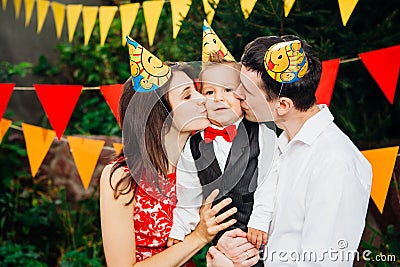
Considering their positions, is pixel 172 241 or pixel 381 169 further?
pixel 381 169

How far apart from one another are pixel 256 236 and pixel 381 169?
0.71 m

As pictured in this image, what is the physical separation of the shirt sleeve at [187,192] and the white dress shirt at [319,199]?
0.26 m

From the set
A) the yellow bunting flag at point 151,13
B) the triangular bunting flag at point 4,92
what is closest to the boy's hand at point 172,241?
the yellow bunting flag at point 151,13

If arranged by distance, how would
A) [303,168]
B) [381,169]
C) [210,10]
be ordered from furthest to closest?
Result: [210,10] < [381,169] < [303,168]

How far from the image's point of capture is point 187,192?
2068 mm

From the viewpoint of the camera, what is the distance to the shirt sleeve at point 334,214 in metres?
1.89

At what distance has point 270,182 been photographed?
2037mm

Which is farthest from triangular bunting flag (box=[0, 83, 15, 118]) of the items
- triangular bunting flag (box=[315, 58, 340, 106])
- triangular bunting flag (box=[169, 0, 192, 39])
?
triangular bunting flag (box=[315, 58, 340, 106])

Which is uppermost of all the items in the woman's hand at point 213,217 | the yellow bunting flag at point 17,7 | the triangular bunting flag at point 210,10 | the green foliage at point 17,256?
the triangular bunting flag at point 210,10

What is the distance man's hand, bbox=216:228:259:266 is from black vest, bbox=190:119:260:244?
26mm

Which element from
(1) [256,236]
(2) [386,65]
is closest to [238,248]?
(1) [256,236]

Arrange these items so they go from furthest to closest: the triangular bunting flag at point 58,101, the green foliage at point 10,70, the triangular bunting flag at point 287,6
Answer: the green foliage at point 10,70, the triangular bunting flag at point 58,101, the triangular bunting flag at point 287,6

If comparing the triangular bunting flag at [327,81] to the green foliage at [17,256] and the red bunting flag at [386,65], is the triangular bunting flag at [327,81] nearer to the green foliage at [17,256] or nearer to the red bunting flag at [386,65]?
the red bunting flag at [386,65]

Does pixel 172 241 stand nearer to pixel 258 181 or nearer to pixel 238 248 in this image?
pixel 238 248
